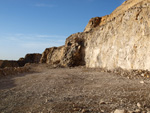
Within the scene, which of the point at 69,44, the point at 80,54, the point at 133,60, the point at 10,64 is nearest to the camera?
the point at 133,60

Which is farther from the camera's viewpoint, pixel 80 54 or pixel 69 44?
pixel 69 44

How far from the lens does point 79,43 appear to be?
2033 centimetres

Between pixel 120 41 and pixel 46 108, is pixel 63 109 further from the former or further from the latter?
pixel 120 41

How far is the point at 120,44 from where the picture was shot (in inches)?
437

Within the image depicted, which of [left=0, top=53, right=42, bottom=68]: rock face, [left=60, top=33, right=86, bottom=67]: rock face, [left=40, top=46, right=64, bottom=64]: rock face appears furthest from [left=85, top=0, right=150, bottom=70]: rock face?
[left=0, top=53, right=42, bottom=68]: rock face

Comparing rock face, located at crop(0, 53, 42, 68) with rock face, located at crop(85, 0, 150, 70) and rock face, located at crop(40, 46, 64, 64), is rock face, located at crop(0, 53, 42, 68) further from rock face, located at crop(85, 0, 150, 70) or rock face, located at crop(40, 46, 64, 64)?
rock face, located at crop(85, 0, 150, 70)

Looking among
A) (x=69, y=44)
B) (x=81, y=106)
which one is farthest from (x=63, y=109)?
(x=69, y=44)

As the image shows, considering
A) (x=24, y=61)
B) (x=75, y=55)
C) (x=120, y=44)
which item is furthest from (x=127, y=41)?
(x=24, y=61)

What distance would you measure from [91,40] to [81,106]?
15165 millimetres

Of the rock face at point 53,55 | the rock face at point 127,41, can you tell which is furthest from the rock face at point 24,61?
the rock face at point 127,41

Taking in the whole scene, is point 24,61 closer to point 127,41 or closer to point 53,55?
point 53,55

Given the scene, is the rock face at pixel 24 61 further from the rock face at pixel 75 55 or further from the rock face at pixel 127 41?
the rock face at pixel 127 41

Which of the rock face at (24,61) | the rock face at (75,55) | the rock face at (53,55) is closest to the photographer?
the rock face at (75,55)

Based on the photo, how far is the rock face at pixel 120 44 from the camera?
28.3 feet
